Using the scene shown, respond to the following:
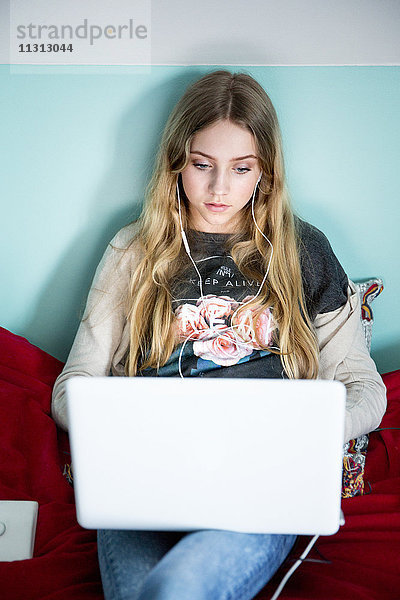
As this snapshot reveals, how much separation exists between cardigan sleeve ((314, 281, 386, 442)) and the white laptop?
18.4 inches

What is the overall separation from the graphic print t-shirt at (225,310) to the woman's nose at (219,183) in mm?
127

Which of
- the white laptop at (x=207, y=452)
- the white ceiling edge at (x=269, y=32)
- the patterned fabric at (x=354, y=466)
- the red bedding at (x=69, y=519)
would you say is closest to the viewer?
the white laptop at (x=207, y=452)

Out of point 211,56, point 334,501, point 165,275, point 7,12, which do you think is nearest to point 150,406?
point 334,501

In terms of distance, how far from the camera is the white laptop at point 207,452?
2.63ft

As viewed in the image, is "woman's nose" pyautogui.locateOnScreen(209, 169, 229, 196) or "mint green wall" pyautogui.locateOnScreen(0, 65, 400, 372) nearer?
"woman's nose" pyautogui.locateOnScreen(209, 169, 229, 196)

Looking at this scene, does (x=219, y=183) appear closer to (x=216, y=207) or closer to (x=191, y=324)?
(x=216, y=207)

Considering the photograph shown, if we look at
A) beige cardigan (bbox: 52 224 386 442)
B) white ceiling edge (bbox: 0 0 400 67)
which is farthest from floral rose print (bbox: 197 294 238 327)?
white ceiling edge (bbox: 0 0 400 67)

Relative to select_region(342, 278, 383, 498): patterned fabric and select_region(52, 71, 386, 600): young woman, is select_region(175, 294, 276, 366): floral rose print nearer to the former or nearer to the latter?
select_region(52, 71, 386, 600): young woman

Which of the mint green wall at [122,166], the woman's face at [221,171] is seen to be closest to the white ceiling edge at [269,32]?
the mint green wall at [122,166]

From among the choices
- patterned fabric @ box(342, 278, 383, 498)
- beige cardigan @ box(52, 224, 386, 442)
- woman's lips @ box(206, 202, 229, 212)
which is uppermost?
woman's lips @ box(206, 202, 229, 212)

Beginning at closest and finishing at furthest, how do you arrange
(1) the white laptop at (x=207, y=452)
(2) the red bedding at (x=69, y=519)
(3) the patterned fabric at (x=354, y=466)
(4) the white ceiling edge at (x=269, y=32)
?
(1) the white laptop at (x=207, y=452), (2) the red bedding at (x=69, y=519), (3) the patterned fabric at (x=354, y=466), (4) the white ceiling edge at (x=269, y=32)

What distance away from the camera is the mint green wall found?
5.08 ft

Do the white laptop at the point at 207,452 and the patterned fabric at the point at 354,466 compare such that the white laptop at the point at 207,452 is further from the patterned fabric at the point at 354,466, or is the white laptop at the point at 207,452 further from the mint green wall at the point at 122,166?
the mint green wall at the point at 122,166

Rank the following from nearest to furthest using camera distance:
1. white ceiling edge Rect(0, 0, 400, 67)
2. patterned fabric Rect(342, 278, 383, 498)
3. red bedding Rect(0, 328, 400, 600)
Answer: red bedding Rect(0, 328, 400, 600), patterned fabric Rect(342, 278, 383, 498), white ceiling edge Rect(0, 0, 400, 67)
